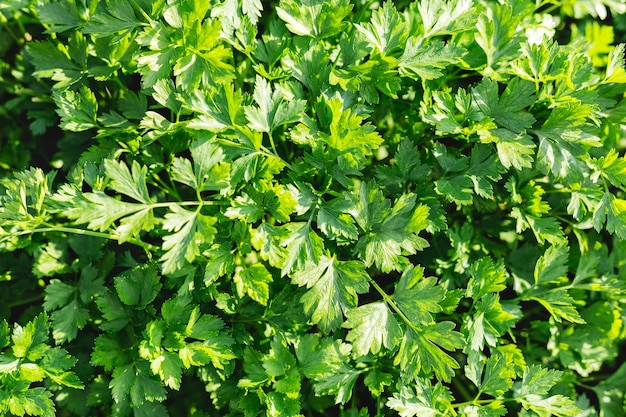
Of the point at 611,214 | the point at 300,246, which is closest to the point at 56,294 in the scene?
the point at 300,246

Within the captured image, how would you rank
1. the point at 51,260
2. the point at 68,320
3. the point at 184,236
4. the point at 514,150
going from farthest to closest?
the point at 51,260, the point at 68,320, the point at 514,150, the point at 184,236

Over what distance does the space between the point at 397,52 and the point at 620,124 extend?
1.98ft

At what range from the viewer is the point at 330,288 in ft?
4.21

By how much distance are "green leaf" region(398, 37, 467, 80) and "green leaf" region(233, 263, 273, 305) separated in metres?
0.56

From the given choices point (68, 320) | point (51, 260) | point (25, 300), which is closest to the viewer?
point (68, 320)

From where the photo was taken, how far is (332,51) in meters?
1.42

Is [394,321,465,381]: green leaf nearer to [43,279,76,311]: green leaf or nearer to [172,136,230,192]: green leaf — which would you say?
[172,136,230,192]: green leaf

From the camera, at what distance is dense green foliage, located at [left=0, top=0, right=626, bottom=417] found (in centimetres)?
127

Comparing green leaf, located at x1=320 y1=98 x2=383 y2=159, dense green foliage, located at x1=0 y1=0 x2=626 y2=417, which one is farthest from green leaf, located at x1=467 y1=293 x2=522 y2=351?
green leaf, located at x1=320 y1=98 x2=383 y2=159

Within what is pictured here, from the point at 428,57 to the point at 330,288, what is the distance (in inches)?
22.4

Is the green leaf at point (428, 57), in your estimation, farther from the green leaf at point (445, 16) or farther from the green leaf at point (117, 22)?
the green leaf at point (117, 22)

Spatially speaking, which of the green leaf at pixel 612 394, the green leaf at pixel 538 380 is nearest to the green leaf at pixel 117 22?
the green leaf at pixel 538 380

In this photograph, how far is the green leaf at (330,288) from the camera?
49.9 inches

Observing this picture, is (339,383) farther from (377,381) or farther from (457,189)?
A: (457,189)
